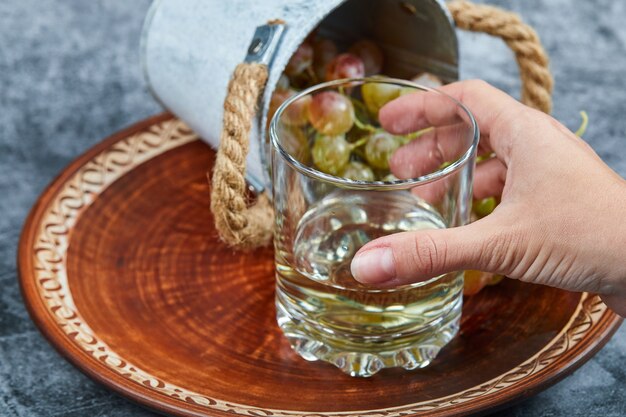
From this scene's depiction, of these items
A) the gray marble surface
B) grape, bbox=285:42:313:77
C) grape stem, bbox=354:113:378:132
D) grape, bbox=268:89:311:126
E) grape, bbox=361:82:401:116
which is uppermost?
grape, bbox=268:89:311:126

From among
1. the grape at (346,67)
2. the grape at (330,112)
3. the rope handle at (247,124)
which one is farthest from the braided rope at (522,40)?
the grape at (330,112)

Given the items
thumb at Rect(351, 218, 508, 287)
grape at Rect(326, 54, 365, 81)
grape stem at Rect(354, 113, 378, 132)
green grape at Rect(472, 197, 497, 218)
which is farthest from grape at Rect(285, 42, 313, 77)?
thumb at Rect(351, 218, 508, 287)

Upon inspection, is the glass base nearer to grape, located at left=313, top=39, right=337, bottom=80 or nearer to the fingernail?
the fingernail

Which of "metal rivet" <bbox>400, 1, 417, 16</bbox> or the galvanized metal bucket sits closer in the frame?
the galvanized metal bucket

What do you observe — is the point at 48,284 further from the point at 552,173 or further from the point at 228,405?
the point at 552,173

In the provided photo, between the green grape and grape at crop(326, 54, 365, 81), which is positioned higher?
grape at crop(326, 54, 365, 81)

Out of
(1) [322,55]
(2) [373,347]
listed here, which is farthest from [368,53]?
(2) [373,347]

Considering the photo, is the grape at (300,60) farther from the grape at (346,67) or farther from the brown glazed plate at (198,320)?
the brown glazed plate at (198,320)
